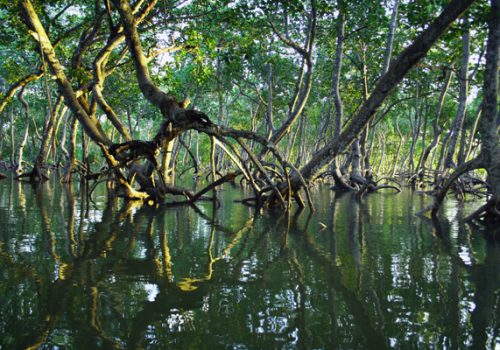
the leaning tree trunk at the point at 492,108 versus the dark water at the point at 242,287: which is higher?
the leaning tree trunk at the point at 492,108

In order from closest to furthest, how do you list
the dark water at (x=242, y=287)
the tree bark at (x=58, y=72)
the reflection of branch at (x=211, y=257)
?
the dark water at (x=242, y=287) → the reflection of branch at (x=211, y=257) → the tree bark at (x=58, y=72)

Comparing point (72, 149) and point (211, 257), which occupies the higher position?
point (72, 149)

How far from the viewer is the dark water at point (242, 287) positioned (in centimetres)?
287

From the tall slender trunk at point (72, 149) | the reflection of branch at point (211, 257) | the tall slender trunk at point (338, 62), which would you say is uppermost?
the tall slender trunk at point (338, 62)

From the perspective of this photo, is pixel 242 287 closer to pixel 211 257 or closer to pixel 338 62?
pixel 211 257

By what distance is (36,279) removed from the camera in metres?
3.92

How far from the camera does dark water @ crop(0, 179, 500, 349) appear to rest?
9.41 ft

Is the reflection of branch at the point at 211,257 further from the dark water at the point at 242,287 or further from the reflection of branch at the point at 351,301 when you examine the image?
the reflection of branch at the point at 351,301

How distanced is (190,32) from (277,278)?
7332 mm

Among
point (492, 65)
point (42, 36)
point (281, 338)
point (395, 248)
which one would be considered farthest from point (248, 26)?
point (281, 338)

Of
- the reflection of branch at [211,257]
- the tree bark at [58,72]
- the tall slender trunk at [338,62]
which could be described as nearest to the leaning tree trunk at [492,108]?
the reflection of branch at [211,257]

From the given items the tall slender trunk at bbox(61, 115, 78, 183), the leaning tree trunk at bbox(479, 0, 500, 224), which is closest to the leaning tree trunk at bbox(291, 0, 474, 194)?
the leaning tree trunk at bbox(479, 0, 500, 224)

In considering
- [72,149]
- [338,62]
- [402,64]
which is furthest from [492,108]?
[72,149]

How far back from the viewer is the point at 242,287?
155 inches
